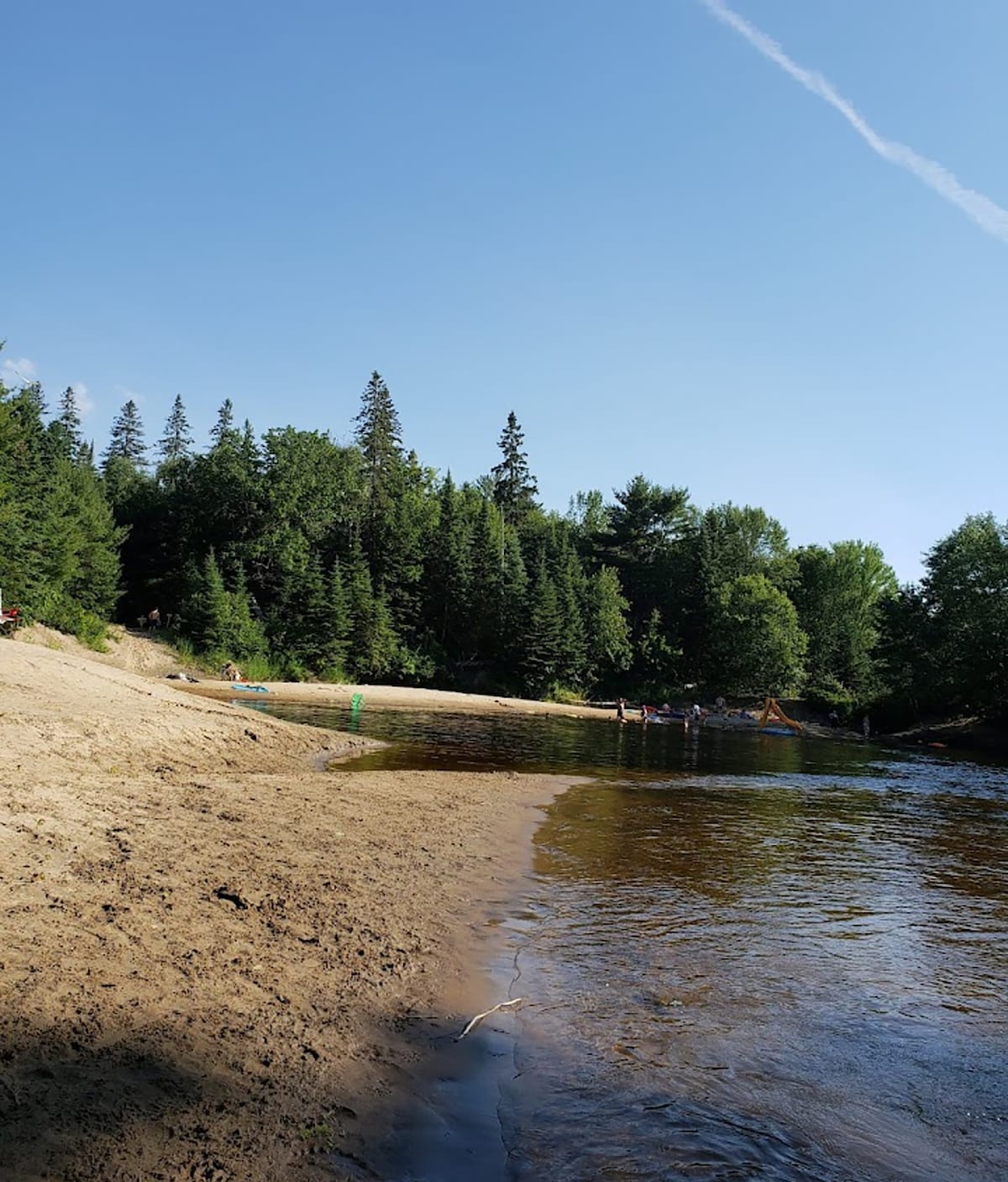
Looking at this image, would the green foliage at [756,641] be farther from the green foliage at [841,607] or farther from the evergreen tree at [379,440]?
the evergreen tree at [379,440]

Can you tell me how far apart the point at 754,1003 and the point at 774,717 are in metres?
56.7

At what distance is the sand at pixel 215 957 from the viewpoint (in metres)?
3.82

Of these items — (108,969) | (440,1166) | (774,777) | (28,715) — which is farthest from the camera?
(774,777)

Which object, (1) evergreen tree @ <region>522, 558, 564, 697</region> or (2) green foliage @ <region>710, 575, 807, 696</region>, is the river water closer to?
(1) evergreen tree @ <region>522, 558, 564, 697</region>

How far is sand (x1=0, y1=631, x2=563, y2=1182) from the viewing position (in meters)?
3.82

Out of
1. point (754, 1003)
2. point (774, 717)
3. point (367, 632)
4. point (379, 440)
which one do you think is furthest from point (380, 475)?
point (754, 1003)

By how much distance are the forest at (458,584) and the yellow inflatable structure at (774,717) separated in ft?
19.5

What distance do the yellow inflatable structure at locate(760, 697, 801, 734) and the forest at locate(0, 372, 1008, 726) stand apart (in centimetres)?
595

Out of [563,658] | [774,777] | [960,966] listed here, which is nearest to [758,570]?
[563,658]

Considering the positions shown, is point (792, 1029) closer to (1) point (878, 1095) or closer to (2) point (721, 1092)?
(1) point (878, 1095)

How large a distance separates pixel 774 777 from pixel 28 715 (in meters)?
20.8

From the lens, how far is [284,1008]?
5.33 m

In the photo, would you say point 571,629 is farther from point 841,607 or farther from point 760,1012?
point 760,1012

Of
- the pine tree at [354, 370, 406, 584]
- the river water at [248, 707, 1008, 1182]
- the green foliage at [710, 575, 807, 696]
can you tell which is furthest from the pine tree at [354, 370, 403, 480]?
the river water at [248, 707, 1008, 1182]
